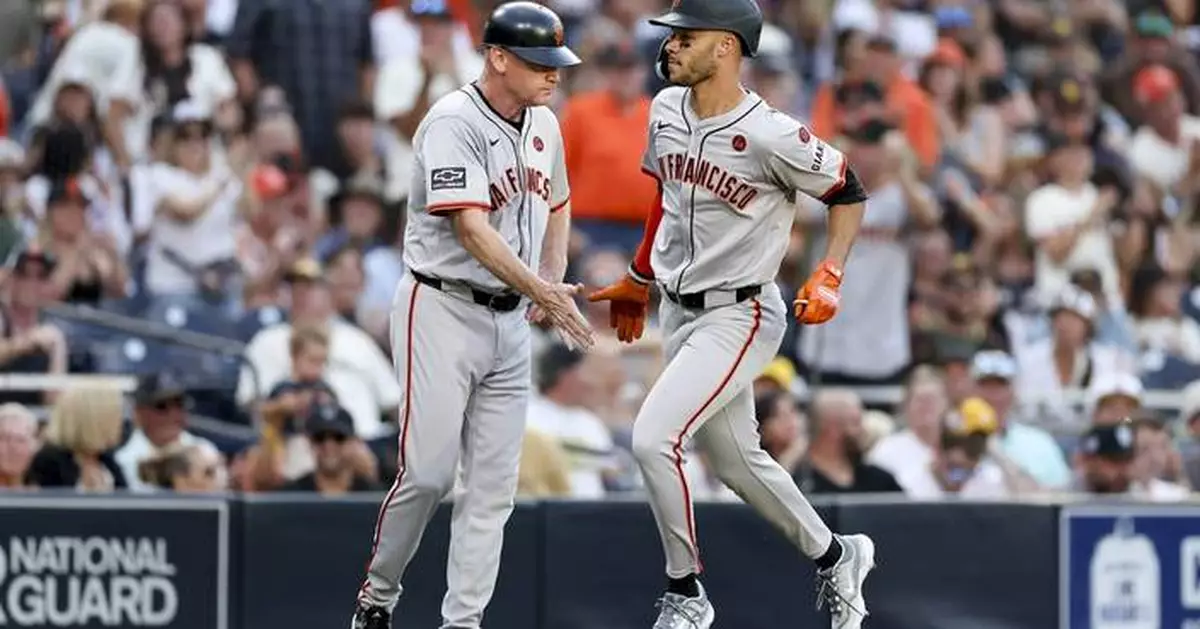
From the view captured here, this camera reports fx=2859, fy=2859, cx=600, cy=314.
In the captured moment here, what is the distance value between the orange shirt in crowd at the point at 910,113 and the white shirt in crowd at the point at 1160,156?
59.9 inches

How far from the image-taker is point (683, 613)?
938cm

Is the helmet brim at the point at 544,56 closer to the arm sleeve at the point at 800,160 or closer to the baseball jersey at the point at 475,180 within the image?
the baseball jersey at the point at 475,180

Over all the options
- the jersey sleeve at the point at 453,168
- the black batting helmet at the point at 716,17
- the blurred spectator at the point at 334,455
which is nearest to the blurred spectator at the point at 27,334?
the blurred spectator at the point at 334,455

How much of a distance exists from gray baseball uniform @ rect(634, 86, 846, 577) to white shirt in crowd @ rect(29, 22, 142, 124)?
627 centimetres

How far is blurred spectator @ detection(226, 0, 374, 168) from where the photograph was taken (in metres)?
15.9

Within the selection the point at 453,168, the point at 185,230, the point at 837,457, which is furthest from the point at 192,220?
the point at 453,168

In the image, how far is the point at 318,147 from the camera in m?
15.7

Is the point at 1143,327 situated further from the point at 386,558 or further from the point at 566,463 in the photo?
the point at 386,558

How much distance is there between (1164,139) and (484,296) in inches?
366

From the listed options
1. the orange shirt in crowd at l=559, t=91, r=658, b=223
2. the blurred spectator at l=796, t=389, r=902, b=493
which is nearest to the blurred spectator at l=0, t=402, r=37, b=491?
the blurred spectator at l=796, t=389, r=902, b=493

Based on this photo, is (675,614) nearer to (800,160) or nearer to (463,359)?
(463,359)

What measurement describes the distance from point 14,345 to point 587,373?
2611 millimetres

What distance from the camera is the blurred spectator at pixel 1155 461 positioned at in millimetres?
13102

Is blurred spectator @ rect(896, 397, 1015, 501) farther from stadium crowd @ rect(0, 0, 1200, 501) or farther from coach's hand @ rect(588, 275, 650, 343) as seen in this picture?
coach's hand @ rect(588, 275, 650, 343)
